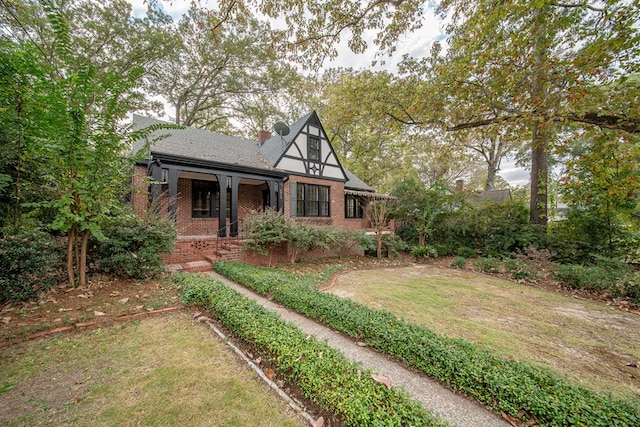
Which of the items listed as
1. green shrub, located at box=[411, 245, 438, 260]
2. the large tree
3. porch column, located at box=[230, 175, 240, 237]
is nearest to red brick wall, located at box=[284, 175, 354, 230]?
porch column, located at box=[230, 175, 240, 237]

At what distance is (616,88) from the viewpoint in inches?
187

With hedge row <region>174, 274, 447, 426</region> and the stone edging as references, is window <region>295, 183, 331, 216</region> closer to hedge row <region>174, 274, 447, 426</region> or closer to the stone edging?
the stone edging

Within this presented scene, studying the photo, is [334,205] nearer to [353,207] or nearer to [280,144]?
[353,207]

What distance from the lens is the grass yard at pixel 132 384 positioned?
6.37 ft

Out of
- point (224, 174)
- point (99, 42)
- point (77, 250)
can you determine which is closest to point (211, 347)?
point (77, 250)

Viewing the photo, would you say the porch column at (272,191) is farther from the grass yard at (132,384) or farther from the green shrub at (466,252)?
the green shrub at (466,252)

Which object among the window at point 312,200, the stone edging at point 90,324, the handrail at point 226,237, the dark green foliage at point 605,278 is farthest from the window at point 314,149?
the dark green foliage at point 605,278

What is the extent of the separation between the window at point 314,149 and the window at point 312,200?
62.8 inches

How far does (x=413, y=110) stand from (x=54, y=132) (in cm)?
834

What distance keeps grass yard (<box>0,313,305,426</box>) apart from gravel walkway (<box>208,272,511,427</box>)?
1.16 metres

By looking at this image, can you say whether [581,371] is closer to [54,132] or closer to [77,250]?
[54,132]

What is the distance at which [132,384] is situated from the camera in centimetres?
233

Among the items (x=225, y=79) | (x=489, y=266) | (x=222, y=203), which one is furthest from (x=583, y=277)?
(x=225, y=79)

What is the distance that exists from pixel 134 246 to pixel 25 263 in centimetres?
164
